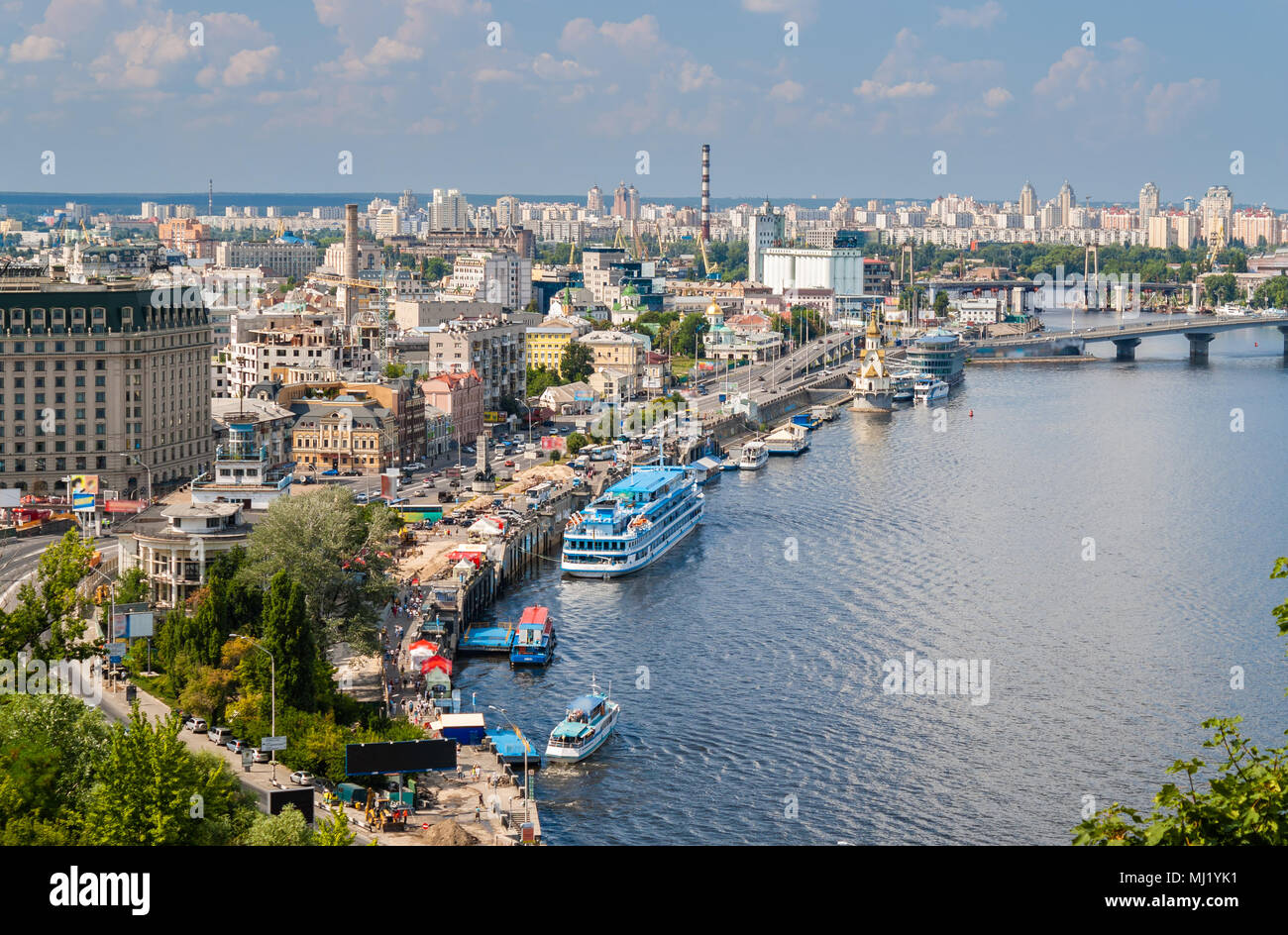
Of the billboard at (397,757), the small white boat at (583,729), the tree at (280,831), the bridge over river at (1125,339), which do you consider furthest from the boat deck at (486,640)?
the bridge over river at (1125,339)

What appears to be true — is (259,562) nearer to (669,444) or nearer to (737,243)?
(669,444)

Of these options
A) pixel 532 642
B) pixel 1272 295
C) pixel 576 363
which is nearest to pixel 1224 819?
pixel 532 642

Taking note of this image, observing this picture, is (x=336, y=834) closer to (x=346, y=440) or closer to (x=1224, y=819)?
(x=1224, y=819)

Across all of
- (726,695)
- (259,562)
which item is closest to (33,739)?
(259,562)

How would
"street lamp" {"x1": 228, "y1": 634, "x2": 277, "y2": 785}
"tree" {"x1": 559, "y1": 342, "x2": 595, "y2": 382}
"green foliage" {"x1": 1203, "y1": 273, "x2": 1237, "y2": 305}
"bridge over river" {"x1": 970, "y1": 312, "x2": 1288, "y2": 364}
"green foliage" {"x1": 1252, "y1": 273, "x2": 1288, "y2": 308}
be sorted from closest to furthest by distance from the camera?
"street lamp" {"x1": 228, "y1": 634, "x2": 277, "y2": 785} → "tree" {"x1": 559, "y1": 342, "x2": 595, "y2": 382} → "bridge over river" {"x1": 970, "y1": 312, "x2": 1288, "y2": 364} → "green foliage" {"x1": 1252, "y1": 273, "x2": 1288, "y2": 308} → "green foliage" {"x1": 1203, "y1": 273, "x2": 1237, "y2": 305}

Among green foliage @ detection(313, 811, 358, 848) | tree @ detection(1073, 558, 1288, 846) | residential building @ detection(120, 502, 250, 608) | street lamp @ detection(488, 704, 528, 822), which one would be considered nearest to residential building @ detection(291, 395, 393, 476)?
residential building @ detection(120, 502, 250, 608)

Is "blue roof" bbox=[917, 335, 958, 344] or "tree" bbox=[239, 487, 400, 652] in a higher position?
"blue roof" bbox=[917, 335, 958, 344]

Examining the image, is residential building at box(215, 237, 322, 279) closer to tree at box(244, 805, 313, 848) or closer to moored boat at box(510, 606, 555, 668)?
moored boat at box(510, 606, 555, 668)

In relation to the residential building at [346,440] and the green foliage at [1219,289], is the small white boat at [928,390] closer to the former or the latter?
the residential building at [346,440]

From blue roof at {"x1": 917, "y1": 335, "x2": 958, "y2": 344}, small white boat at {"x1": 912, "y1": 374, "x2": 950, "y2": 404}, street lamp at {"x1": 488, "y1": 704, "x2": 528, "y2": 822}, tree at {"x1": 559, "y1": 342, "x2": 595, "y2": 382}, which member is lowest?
street lamp at {"x1": 488, "y1": 704, "x2": 528, "y2": 822}
